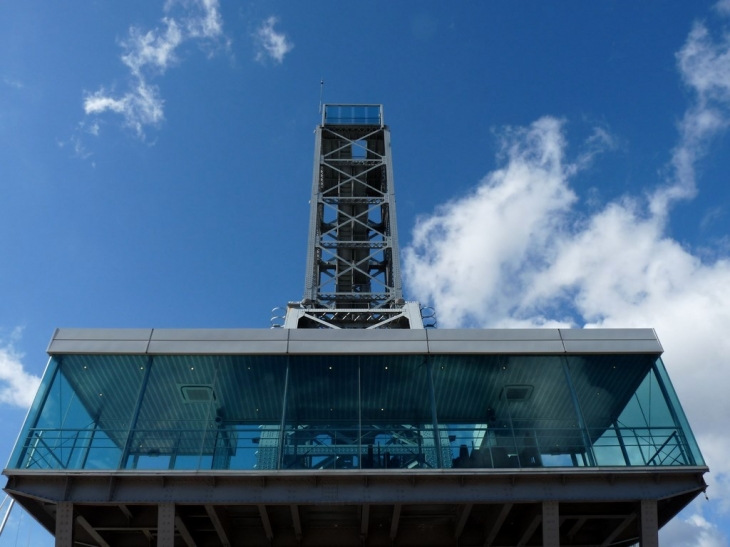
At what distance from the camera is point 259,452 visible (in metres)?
18.2

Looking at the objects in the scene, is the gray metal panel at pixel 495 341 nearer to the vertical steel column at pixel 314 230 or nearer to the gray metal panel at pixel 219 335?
the gray metal panel at pixel 219 335

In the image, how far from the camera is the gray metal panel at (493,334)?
20.4 metres

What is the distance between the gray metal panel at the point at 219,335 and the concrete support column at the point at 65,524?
4.55 meters

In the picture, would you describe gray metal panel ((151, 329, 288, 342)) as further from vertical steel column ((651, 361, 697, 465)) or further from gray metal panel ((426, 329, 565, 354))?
vertical steel column ((651, 361, 697, 465))

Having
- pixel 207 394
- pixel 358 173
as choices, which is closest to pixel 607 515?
pixel 207 394

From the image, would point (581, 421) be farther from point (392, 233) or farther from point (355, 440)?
point (392, 233)

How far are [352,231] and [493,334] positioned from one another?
57.0 ft

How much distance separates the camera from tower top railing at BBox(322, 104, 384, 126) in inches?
1613

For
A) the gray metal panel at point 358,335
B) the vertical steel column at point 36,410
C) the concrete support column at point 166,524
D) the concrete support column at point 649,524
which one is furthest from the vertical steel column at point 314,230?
the concrete support column at point 649,524

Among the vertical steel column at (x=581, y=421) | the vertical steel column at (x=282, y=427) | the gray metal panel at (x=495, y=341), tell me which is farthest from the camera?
the gray metal panel at (x=495, y=341)

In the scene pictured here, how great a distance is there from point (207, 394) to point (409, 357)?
5.27m

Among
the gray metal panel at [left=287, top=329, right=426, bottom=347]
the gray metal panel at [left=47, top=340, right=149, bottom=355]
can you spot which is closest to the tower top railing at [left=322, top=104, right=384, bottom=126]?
the gray metal panel at [left=287, top=329, right=426, bottom=347]

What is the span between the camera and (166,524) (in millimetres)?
17844

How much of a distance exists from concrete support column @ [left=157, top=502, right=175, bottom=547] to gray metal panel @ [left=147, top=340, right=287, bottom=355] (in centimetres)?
397
